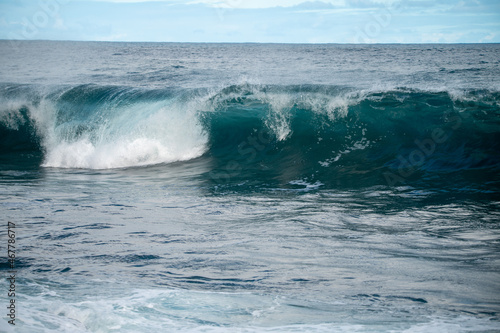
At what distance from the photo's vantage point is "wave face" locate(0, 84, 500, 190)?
31.0 feet

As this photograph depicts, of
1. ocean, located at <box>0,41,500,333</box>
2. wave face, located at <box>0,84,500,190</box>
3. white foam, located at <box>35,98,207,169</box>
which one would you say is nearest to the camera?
ocean, located at <box>0,41,500,333</box>

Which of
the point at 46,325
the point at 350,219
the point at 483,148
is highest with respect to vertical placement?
the point at 483,148

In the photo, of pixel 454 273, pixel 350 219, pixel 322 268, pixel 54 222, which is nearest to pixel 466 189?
pixel 350 219

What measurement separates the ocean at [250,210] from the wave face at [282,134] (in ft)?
0.18

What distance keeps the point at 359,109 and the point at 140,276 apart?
8.69m

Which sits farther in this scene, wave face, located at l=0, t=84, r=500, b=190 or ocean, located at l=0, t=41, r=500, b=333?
wave face, located at l=0, t=84, r=500, b=190

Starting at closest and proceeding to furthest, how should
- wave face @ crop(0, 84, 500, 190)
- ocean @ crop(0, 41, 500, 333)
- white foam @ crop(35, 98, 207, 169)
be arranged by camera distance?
ocean @ crop(0, 41, 500, 333) < wave face @ crop(0, 84, 500, 190) < white foam @ crop(35, 98, 207, 169)

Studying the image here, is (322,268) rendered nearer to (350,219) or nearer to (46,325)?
(350,219)

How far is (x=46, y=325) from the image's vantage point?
336 cm

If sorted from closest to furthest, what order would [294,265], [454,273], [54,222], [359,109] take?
[454,273], [294,265], [54,222], [359,109]

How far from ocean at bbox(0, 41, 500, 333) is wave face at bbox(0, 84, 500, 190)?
54 millimetres

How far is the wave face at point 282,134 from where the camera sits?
945 cm

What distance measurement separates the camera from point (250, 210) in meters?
6.68

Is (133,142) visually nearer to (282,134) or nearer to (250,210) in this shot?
(282,134)
